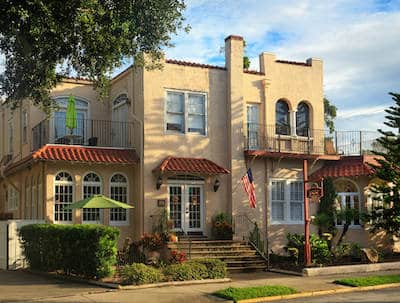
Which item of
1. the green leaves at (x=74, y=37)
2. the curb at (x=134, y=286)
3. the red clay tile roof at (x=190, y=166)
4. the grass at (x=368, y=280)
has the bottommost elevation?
the grass at (x=368, y=280)

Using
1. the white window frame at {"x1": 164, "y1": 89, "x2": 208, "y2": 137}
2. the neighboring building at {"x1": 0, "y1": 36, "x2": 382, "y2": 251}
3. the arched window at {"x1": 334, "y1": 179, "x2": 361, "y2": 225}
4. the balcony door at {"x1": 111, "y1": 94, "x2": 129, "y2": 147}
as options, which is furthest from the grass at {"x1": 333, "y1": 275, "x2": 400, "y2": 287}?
the balcony door at {"x1": 111, "y1": 94, "x2": 129, "y2": 147}

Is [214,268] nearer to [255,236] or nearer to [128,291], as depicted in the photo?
[128,291]

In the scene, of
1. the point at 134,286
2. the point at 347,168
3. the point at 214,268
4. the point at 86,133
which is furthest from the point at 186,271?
the point at 86,133

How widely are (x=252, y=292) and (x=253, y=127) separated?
1084cm

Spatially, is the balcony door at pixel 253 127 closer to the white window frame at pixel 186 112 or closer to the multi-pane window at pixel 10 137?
the white window frame at pixel 186 112

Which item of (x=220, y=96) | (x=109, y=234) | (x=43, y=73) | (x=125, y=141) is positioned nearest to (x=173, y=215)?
(x=125, y=141)

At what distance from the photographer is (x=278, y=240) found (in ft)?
79.9

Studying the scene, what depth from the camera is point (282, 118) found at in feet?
83.5

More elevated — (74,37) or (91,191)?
(74,37)

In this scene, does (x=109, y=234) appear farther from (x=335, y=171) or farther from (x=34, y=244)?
(x=335, y=171)

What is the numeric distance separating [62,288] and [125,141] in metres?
9.12

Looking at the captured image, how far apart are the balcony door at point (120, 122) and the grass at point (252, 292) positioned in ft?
33.2

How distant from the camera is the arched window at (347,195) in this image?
25484 millimetres

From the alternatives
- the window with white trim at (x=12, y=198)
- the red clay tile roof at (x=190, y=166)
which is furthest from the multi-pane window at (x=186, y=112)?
the window with white trim at (x=12, y=198)
